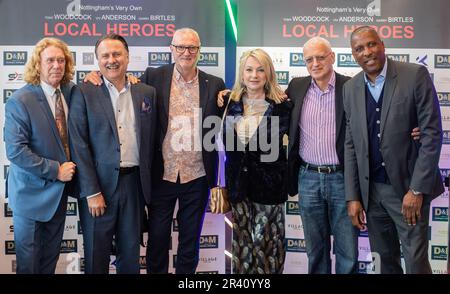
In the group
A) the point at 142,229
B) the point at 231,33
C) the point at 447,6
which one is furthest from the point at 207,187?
the point at 447,6

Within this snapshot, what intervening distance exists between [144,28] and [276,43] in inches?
47.4

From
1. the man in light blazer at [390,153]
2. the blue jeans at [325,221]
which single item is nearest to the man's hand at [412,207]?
the man in light blazer at [390,153]

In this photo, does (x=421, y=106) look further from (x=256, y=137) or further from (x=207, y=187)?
(x=207, y=187)

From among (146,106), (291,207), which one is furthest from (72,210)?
(291,207)

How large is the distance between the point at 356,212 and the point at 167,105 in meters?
1.61

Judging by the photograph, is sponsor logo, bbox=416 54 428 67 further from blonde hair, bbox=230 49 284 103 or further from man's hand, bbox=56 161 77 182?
man's hand, bbox=56 161 77 182

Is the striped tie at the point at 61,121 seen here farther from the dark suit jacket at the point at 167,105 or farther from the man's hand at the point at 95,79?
the dark suit jacket at the point at 167,105

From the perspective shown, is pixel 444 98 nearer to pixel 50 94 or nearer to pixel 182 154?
pixel 182 154

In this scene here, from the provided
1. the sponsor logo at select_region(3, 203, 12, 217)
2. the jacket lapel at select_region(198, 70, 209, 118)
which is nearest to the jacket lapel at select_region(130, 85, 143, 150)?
the jacket lapel at select_region(198, 70, 209, 118)

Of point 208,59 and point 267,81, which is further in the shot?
point 208,59

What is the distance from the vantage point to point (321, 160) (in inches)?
134

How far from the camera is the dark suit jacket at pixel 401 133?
300cm

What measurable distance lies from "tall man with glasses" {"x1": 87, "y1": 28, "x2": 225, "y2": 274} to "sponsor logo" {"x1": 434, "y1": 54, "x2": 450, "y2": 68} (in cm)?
202

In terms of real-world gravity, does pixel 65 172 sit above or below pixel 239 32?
below
